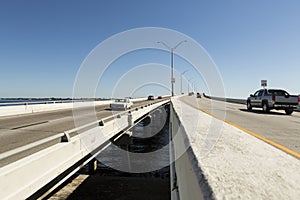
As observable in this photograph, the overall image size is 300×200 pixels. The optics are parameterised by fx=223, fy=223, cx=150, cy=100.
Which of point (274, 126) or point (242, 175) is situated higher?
point (242, 175)

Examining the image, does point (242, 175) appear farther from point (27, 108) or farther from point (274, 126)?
point (27, 108)

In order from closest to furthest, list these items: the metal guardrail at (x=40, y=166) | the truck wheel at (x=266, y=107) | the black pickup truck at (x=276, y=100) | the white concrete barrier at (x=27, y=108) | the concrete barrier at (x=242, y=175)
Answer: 1. the concrete barrier at (x=242, y=175)
2. the metal guardrail at (x=40, y=166)
3. the black pickup truck at (x=276, y=100)
4. the white concrete barrier at (x=27, y=108)
5. the truck wheel at (x=266, y=107)

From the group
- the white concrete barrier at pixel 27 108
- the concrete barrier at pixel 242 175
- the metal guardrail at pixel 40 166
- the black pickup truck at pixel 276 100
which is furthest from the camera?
the white concrete barrier at pixel 27 108

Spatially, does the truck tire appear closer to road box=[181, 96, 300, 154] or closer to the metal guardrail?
road box=[181, 96, 300, 154]

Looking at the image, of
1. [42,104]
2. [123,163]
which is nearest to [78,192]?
[123,163]

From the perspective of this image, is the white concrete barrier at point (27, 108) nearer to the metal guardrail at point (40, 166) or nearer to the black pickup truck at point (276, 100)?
the metal guardrail at point (40, 166)

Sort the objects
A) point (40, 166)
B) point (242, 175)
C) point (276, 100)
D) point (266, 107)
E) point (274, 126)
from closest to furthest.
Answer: point (242, 175) < point (40, 166) < point (274, 126) < point (276, 100) < point (266, 107)

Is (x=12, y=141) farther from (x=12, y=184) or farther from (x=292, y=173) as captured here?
(x=292, y=173)

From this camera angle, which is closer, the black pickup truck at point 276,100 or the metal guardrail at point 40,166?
the metal guardrail at point 40,166

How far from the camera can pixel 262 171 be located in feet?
7.91

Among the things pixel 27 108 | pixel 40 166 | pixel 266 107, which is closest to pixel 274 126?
pixel 266 107

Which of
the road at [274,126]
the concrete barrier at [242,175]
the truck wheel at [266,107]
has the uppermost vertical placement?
the concrete barrier at [242,175]

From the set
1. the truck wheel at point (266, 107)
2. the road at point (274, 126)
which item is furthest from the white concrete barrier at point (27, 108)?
the truck wheel at point (266, 107)

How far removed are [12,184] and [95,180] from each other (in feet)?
32.4
